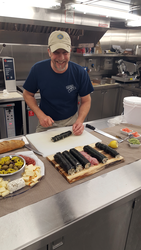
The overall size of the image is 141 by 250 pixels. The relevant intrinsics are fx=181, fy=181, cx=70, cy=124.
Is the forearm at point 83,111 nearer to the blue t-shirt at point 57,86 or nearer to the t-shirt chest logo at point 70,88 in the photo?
the blue t-shirt at point 57,86

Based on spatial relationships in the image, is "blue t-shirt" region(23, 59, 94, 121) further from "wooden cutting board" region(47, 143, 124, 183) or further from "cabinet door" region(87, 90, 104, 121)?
"cabinet door" region(87, 90, 104, 121)

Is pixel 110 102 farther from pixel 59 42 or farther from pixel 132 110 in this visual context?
pixel 59 42

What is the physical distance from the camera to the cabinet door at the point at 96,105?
4327 mm

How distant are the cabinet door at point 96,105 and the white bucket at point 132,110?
96.6 inches

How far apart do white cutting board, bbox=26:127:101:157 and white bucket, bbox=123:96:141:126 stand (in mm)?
516

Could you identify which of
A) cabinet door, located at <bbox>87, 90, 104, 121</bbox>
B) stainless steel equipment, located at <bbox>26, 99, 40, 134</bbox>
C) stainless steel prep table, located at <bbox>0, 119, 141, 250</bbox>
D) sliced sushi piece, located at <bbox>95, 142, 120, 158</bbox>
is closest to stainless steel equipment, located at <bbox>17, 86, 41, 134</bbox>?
stainless steel equipment, located at <bbox>26, 99, 40, 134</bbox>

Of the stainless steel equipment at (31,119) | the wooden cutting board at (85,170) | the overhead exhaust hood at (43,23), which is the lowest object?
the stainless steel equipment at (31,119)

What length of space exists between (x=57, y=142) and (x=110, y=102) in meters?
3.49

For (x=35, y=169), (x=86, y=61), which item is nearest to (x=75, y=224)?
(x=35, y=169)

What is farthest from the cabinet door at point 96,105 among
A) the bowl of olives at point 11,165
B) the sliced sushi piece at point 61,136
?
the bowl of olives at point 11,165

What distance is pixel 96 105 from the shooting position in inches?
175

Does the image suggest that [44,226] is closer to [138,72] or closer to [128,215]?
[128,215]

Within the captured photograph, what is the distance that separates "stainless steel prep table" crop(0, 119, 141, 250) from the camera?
2.50ft

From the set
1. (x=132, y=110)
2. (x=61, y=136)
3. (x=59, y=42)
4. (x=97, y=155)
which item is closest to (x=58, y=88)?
(x=59, y=42)
